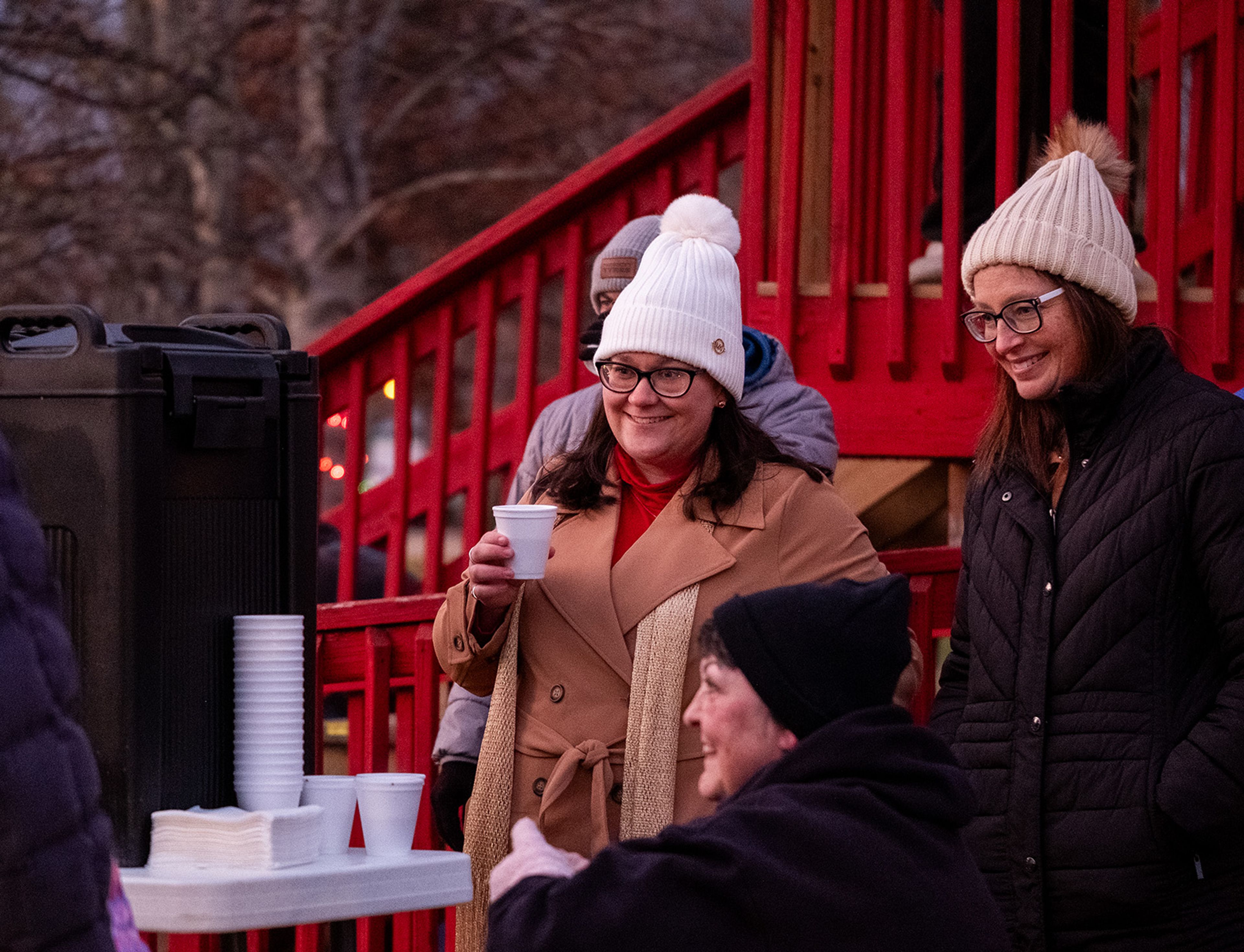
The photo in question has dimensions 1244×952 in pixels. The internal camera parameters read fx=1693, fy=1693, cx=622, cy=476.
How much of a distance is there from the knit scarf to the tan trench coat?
21mm

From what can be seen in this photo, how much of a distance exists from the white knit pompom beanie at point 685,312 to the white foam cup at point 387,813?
0.99 m

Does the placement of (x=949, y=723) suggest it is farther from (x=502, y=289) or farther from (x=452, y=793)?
(x=502, y=289)

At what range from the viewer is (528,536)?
10.2 ft

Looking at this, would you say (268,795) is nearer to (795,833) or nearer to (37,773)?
(795,833)

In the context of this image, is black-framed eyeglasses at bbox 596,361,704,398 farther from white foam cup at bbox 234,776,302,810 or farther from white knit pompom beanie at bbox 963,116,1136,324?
white foam cup at bbox 234,776,302,810

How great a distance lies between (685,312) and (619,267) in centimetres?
136

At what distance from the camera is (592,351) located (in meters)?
4.27

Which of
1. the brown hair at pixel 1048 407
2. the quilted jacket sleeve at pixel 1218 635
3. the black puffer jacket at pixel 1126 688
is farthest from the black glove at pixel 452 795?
the quilted jacket sleeve at pixel 1218 635

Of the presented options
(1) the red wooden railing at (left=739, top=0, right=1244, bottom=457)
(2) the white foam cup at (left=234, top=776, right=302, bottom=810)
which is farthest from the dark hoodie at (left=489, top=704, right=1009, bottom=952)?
(1) the red wooden railing at (left=739, top=0, right=1244, bottom=457)

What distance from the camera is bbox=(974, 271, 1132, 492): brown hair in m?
3.30

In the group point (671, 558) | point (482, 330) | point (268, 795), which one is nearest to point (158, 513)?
point (268, 795)

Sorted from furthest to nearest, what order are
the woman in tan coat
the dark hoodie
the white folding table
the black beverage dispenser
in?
the woman in tan coat → the black beverage dispenser → the white folding table → the dark hoodie

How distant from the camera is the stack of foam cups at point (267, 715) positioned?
2947 mm

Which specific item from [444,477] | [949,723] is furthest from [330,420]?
[949,723]
